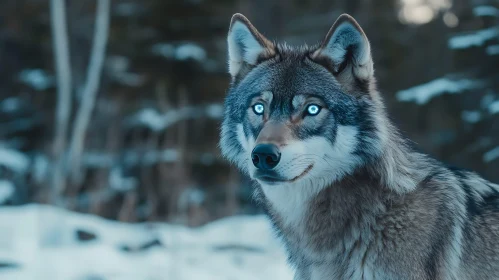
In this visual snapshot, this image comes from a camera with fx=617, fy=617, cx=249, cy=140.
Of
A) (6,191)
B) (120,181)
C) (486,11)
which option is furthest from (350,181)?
(120,181)

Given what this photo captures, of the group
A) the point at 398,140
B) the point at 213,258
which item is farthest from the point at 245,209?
the point at 398,140

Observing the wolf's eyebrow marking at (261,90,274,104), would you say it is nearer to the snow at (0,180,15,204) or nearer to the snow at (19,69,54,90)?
the snow at (0,180,15,204)

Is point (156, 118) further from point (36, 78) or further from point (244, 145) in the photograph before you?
Answer: point (244, 145)

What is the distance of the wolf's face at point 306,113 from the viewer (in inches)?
132

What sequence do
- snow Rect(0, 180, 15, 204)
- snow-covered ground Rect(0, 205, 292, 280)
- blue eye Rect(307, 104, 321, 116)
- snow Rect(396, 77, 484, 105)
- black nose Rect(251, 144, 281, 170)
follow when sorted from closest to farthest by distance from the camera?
1. black nose Rect(251, 144, 281, 170)
2. blue eye Rect(307, 104, 321, 116)
3. snow-covered ground Rect(0, 205, 292, 280)
4. snow Rect(396, 77, 484, 105)
5. snow Rect(0, 180, 15, 204)

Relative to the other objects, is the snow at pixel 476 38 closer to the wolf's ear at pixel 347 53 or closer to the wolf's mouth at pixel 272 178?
the wolf's ear at pixel 347 53

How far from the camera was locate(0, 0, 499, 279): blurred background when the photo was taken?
10.0 metres

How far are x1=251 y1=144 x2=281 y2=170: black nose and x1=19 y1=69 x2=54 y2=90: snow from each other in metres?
12.0

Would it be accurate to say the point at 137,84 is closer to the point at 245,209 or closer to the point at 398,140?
the point at 245,209

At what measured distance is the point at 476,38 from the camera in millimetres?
5992

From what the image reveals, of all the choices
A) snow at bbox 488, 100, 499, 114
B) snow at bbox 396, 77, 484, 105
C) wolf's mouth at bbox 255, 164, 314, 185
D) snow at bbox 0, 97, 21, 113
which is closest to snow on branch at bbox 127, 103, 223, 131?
snow at bbox 0, 97, 21, 113

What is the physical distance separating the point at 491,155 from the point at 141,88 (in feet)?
28.2

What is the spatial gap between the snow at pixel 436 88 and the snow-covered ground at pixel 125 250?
7.55ft

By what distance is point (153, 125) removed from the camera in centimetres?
1280
